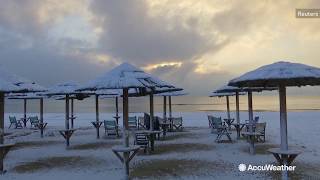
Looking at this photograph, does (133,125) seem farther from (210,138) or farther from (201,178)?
(201,178)

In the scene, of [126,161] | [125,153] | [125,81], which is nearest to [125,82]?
[125,81]

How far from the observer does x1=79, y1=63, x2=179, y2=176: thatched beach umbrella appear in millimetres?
8156

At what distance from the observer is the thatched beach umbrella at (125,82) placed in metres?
8.16

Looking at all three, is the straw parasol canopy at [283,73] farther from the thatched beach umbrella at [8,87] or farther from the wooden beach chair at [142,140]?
the thatched beach umbrella at [8,87]

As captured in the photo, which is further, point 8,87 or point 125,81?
point 8,87

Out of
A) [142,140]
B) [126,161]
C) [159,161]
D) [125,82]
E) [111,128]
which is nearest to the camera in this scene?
[126,161]

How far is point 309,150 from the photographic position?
38.3 ft

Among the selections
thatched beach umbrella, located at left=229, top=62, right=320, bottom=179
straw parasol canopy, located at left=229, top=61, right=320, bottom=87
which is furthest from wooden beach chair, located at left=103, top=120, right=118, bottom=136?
straw parasol canopy, located at left=229, top=61, right=320, bottom=87

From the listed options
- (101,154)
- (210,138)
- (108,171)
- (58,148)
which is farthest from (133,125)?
(108,171)

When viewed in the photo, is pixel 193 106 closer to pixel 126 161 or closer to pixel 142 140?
pixel 142 140

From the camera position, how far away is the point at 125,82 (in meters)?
8.26

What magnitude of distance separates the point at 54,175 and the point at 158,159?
2849mm

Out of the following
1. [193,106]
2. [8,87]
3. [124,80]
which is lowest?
[193,106]

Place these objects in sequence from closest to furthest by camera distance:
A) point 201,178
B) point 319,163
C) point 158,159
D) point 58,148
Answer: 1. point 201,178
2. point 319,163
3. point 158,159
4. point 58,148
